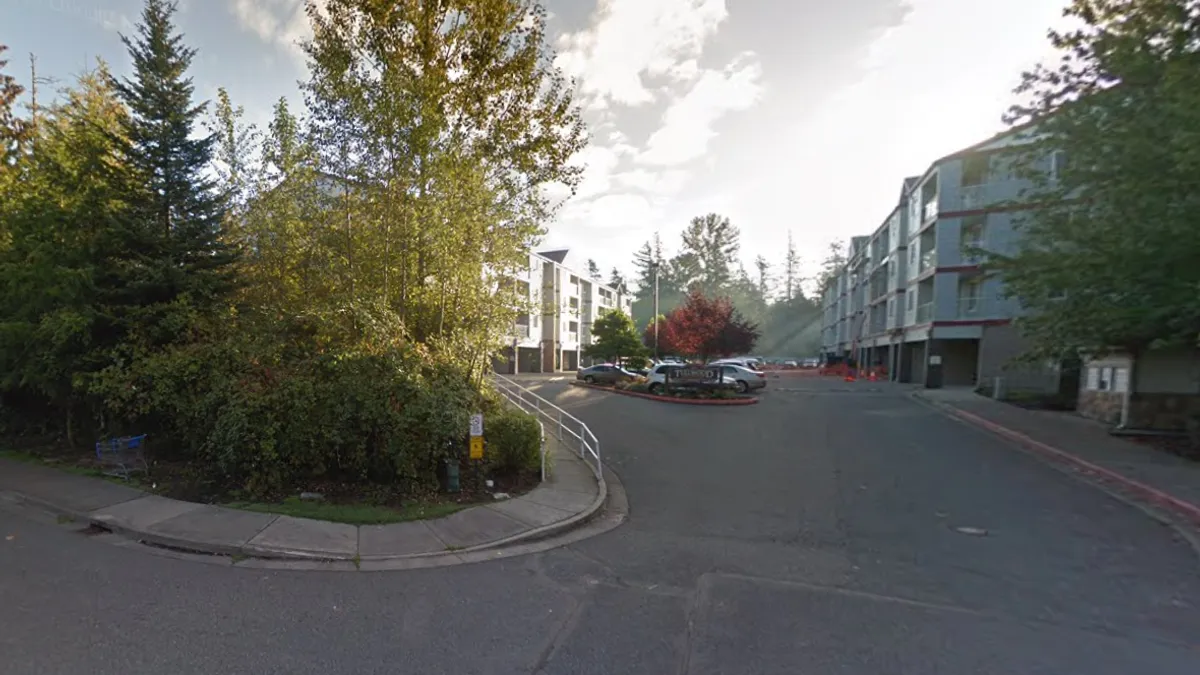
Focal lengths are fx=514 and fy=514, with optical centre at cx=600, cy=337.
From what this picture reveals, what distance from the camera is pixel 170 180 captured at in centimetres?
938

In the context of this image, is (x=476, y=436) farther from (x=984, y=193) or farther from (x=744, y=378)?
(x=984, y=193)

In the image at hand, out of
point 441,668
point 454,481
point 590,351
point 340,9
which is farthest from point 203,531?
point 590,351

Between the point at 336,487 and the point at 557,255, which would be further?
the point at 557,255

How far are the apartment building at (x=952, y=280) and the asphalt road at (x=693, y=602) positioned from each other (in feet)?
60.2

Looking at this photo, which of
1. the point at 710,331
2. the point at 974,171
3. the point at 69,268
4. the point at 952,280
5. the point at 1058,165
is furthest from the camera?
the point at 952,280

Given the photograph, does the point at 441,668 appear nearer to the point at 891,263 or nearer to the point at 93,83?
the point at 93,83

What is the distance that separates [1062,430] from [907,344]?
2378 cm

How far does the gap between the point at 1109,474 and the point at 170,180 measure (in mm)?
17666

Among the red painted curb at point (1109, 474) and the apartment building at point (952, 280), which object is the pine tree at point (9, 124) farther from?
the apartment building at point (952, 280)

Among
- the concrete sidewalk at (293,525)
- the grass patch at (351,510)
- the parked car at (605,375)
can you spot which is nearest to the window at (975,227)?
the parked car at (605,375)

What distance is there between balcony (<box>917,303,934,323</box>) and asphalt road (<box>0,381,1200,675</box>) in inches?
975

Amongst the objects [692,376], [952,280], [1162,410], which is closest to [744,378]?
[692,376]

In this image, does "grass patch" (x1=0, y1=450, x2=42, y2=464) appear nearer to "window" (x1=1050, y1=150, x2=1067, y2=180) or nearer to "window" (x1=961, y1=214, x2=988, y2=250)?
"window" (x1=1050, y1=150, x2=1067, y2=180)

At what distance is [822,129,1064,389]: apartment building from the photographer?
2598cm
